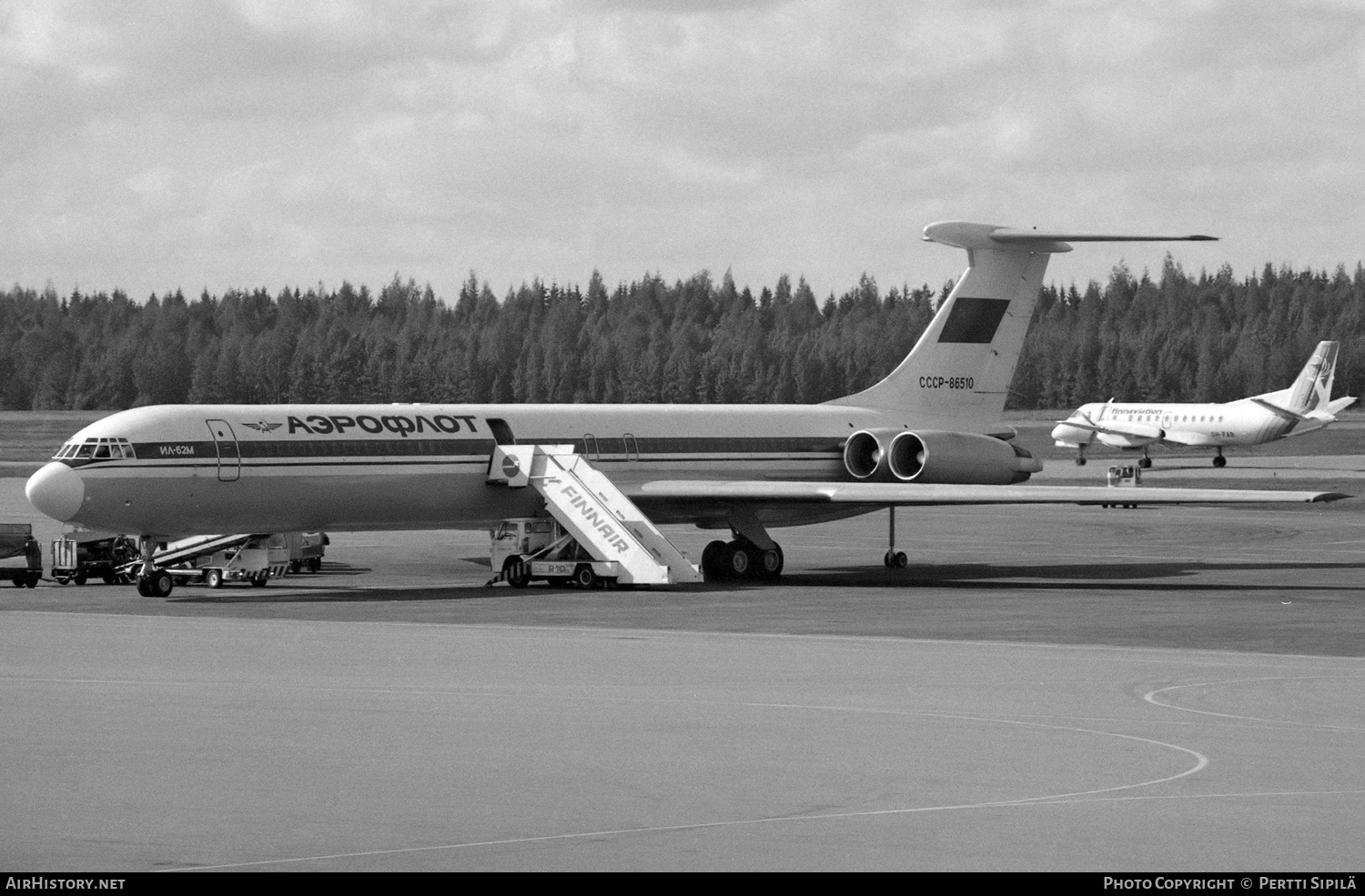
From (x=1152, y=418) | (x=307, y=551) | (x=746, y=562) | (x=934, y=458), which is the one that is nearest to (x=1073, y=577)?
(x=934, y=458)

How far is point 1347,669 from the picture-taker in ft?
70.0

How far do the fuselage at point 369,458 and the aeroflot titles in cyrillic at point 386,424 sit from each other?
4 cm

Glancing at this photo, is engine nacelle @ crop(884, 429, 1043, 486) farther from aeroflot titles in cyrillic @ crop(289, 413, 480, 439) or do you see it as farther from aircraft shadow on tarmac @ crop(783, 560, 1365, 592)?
aeroflot titles in cyrillic @ crop(289, 413, 480, 439)

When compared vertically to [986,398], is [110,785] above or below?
below

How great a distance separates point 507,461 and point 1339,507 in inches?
1516

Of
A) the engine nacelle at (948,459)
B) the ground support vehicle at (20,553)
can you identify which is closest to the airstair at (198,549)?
the ground support vehicle at (20,553)

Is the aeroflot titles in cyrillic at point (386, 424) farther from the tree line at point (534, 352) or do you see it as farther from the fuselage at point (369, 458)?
the tree line at point (534, 352)

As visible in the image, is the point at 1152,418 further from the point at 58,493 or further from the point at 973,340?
the point at 58,493

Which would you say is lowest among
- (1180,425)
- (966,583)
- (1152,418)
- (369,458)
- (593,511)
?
(966,583)

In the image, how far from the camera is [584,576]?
35.4 metres

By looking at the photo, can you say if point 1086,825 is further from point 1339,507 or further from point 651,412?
point 1339,507

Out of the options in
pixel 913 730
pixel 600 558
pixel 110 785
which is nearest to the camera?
pixel 110 785

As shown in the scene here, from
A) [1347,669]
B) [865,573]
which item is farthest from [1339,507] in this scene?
[1347,669]

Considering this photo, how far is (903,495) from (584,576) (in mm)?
6332
